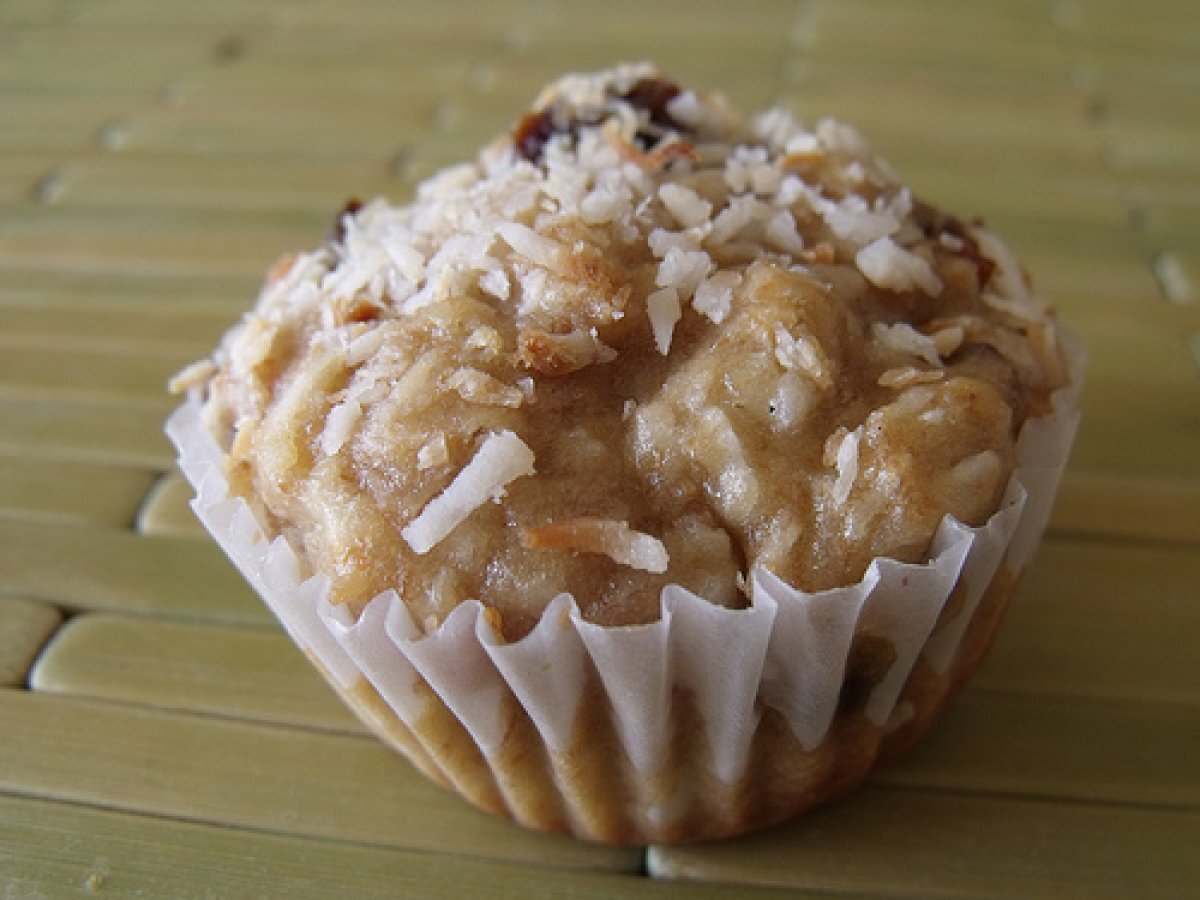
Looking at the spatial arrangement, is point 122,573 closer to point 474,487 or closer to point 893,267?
point 474,487

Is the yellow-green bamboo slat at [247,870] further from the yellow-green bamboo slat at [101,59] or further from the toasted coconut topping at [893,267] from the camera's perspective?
the yellow-green bamboo slat at [101,59]

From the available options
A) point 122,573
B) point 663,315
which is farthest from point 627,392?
point 122,573

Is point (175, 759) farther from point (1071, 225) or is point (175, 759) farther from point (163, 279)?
point (1071, 225)

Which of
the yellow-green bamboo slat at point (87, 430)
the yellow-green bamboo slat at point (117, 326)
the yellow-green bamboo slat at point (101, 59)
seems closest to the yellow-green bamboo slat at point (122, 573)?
Answer: the yellow-green bamboo slat at point (87, 430)

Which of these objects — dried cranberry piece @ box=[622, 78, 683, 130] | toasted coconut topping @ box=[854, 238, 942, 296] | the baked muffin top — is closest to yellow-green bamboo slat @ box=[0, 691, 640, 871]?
the baked muffin top

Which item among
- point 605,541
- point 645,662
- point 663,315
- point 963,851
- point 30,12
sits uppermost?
point 663,315

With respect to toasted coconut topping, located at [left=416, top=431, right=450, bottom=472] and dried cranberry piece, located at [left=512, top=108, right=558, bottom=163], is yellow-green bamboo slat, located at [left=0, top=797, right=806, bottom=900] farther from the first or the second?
dried cranberry piece, located at [left=512, top=108, right=558, bottom=163]

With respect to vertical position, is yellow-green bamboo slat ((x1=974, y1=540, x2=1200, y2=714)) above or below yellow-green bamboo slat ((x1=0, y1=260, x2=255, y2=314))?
above
